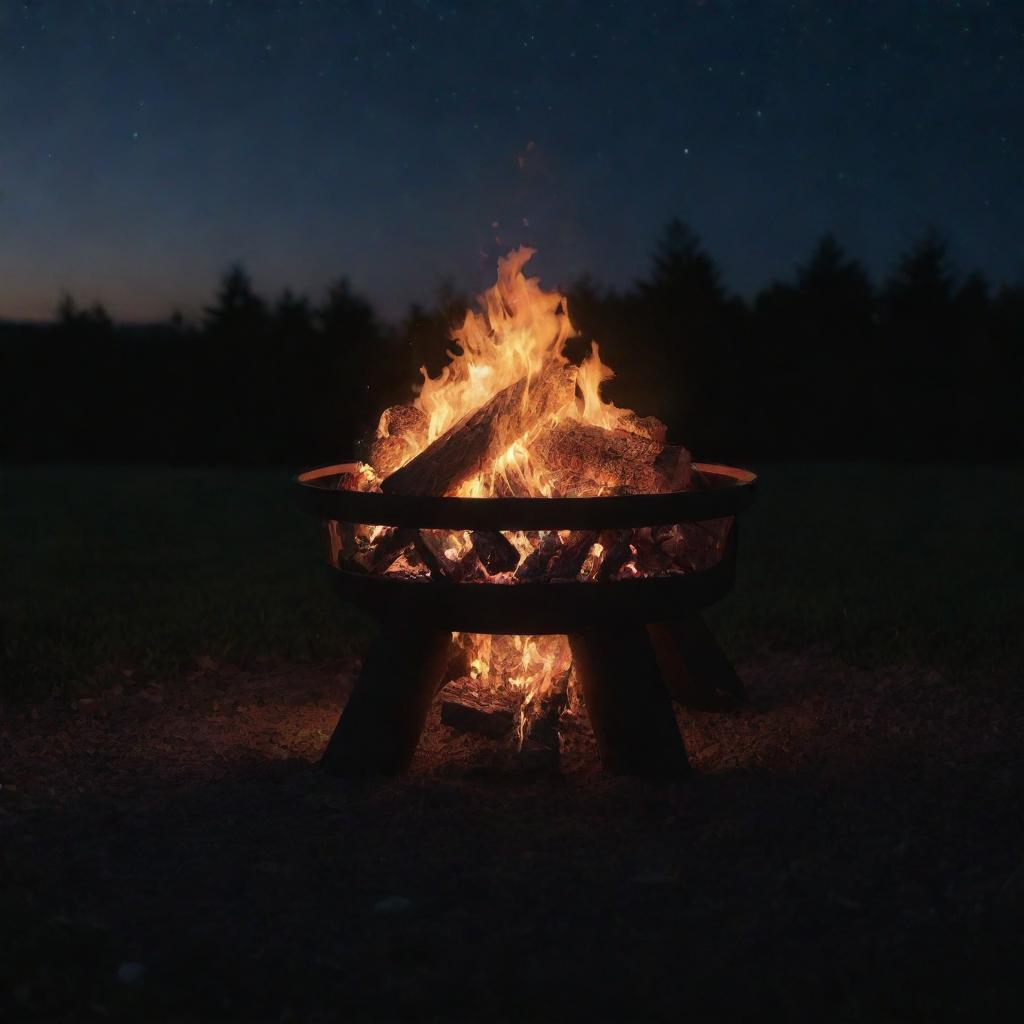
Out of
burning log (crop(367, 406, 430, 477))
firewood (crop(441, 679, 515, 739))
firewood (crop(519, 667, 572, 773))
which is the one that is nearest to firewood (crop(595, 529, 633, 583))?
firewood (crop(519, 667, 572, 773))

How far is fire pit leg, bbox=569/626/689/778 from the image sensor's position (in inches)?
156

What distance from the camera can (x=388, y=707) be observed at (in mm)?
4035

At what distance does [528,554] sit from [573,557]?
0.20 meters

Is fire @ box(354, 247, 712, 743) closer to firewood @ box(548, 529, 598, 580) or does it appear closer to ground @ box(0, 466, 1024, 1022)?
firewood @ box(548, 529, 598, 580)

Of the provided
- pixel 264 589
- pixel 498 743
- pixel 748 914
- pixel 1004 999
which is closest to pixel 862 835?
pixel 748 914

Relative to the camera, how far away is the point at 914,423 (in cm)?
2048

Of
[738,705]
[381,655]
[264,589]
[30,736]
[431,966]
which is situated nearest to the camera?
[431,966]

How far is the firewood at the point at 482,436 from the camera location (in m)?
4.10

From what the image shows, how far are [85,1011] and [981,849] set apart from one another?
251cm

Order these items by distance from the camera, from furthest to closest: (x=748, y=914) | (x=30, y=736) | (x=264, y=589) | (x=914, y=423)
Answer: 1. (x=914, y=423)
2. (x=264, y=589)
3. (x=30, y=736)
4. (x=748, y=914)

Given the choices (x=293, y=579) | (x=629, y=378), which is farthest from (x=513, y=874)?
(x=629, y=378)

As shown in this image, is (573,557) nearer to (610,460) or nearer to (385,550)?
(610,460)

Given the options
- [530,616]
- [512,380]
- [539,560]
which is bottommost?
[530,616]

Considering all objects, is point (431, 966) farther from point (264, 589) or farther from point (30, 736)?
point (264, 589)
